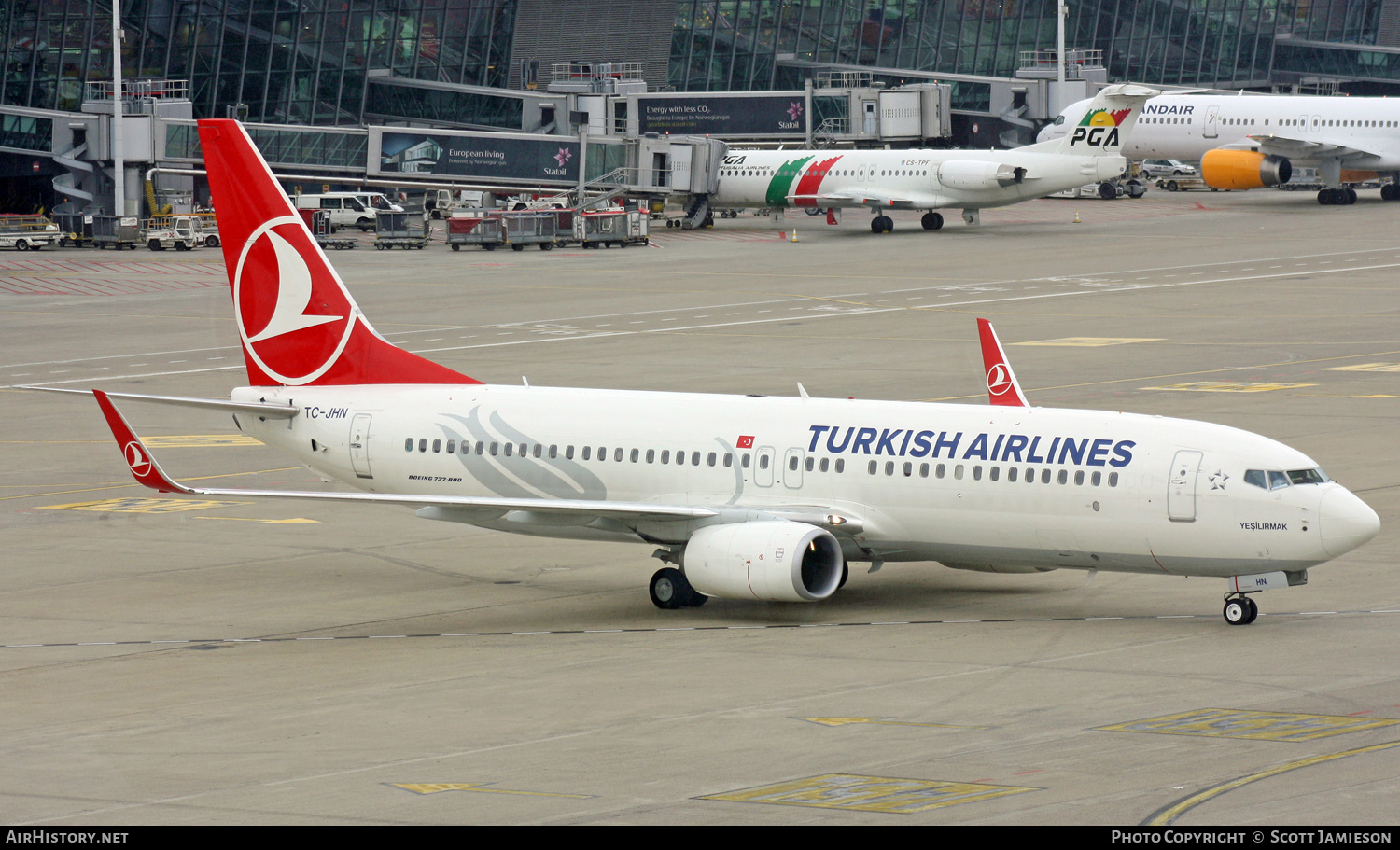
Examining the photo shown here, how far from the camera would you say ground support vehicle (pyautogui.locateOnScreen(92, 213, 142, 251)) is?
106 m

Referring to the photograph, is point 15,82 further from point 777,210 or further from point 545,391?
point 545,391

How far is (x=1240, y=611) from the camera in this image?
2759 centimetres

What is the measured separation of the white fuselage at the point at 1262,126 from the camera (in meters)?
108

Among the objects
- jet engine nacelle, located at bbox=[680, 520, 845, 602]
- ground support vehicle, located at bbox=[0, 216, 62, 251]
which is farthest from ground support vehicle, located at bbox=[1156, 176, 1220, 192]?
jet engine nacelle, located at bbox=[680, 520, 845, 602]

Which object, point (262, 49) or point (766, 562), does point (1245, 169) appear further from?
point (766, 562)

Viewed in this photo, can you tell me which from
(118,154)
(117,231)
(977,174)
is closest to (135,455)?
(977,174)

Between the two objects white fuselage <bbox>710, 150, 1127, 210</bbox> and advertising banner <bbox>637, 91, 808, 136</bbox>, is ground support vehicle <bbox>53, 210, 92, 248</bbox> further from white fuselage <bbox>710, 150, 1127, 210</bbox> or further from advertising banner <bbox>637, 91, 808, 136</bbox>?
white fuselage <bbox>710, 150, 1127, 210</bbox>

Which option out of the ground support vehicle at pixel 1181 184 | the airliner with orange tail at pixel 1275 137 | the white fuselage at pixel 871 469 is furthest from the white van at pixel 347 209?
the white fuselage at pixel 871 469

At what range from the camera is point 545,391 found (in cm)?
3350

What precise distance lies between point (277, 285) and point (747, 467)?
9958 millimetres

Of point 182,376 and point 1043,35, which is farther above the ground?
point 1043,35

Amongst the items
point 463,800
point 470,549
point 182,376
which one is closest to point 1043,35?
Result: point 182,376

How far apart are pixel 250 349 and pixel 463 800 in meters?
18.4

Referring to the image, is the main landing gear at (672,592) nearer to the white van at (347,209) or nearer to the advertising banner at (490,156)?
the advertising banner at (490,156)
